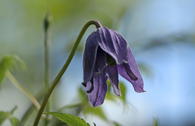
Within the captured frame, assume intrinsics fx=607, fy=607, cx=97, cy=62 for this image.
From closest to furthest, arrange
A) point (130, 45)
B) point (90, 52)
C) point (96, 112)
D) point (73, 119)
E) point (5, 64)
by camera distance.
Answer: point (73, 119) < point (90, 52) < point (5, 64) < point (96, 112) < point (130, 45)

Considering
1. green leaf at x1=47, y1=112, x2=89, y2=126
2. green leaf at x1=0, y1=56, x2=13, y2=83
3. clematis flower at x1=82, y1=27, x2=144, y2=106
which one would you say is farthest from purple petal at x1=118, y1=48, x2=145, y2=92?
green leaf at x1=0, y1=56, x2=13, y2=83

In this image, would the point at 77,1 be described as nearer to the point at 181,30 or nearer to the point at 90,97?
the point at 181,30

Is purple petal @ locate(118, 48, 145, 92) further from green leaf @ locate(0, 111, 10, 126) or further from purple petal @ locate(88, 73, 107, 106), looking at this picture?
green leaf @ locate(0, 111, 10, 126)

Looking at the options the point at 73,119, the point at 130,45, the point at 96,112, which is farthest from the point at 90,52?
the point at 130,45

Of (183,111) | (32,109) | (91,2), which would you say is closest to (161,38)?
(32,109)

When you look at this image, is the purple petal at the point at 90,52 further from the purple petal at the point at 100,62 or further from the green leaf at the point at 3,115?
the green leaf at the point at 3,115

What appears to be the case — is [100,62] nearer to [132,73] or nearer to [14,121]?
[132,73]
